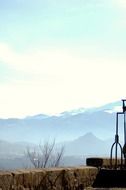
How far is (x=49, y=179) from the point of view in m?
9.37

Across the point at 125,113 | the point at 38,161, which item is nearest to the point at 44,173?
the point at 125,113

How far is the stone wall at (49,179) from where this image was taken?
831cm

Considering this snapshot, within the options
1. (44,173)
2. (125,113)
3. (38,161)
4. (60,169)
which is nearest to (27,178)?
(44,173)

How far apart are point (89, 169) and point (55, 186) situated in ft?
5.09

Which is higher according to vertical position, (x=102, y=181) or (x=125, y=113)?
(x=125, y=113)

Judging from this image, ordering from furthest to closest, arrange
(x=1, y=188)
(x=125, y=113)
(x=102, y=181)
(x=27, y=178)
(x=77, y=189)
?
(x=125, y=113)
(x=102, y=181)
(x=77, y=189)
(x=27, y=178)
(x=1, y=188)

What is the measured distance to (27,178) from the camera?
8.73 metres

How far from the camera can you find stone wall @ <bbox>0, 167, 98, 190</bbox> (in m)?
8.31

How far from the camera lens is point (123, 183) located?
1185 cm

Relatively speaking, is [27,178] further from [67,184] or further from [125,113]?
[125,113]

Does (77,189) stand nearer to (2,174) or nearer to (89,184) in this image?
(89,184)

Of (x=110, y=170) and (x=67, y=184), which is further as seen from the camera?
(x=110, y=170)

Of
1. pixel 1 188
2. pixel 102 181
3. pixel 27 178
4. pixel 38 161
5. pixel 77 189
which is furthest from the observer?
pixel 38 161

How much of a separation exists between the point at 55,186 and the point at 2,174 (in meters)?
1.78
